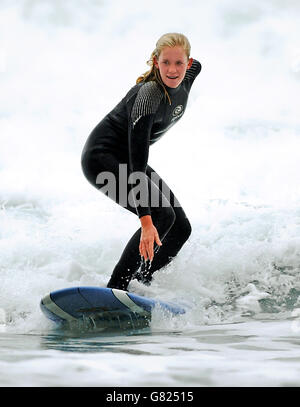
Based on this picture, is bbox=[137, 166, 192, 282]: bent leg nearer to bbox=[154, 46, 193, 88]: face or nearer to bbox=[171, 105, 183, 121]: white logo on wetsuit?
bbox=[171, 105, 183, 121]: white logo on wetsuit

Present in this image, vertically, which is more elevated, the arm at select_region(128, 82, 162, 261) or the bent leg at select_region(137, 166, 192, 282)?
the arm at select_region(128, 82, 162, 261)

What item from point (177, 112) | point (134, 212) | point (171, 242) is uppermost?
point (177, 112)

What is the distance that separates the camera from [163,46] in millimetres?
2934

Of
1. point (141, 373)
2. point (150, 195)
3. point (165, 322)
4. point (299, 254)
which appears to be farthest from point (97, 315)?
point (299, 254)

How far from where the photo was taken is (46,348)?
210cm

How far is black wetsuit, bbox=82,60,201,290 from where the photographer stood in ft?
9.57

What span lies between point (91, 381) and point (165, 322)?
5.07ft

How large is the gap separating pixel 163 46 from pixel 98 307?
4.97 feet

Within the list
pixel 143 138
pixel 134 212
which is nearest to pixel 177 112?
pixel 143 138

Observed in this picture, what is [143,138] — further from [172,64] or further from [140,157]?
[172,64]

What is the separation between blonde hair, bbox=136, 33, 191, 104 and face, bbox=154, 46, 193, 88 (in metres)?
0.02

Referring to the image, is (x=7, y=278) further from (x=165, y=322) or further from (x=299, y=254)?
(x=299, y=254)

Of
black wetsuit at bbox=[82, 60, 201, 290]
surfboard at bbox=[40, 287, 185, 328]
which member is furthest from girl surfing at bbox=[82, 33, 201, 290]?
surfboard at bbox=[40, 287, 185, 328]

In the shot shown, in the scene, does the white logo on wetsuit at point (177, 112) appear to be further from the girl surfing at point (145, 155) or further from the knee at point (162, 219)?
the knee at point (162, 219)
